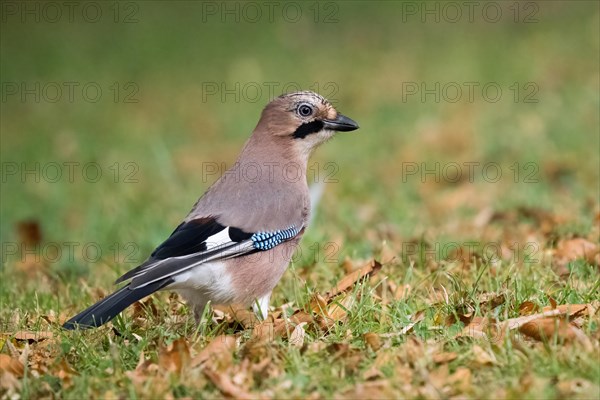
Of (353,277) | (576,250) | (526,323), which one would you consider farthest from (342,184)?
(526,323)

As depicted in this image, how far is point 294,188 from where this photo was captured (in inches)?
204

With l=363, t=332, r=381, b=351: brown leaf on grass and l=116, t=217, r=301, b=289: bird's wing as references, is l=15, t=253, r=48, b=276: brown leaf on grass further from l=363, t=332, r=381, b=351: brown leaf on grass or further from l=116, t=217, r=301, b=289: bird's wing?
l=363, t=332, r=381, b=351: brown leaf on grass

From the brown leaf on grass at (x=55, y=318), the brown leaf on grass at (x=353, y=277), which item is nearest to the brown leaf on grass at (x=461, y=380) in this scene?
the brown leaf on grass at (x=353, y=277)

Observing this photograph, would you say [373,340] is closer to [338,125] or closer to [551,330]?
[551,330]

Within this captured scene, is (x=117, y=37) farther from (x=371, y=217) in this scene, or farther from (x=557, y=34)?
(x=371, y=217)

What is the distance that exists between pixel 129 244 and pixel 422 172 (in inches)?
105

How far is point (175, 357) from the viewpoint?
12.4 feet

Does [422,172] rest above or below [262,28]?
below

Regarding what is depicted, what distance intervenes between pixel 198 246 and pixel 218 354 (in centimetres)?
84

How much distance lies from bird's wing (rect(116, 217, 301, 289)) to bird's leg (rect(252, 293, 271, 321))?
0.23 meters

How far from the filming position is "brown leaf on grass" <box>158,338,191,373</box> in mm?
3748

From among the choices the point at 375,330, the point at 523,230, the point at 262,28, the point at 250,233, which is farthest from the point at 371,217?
the point at 262,28

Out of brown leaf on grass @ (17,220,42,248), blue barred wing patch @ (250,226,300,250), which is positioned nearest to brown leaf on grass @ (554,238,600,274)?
blue barred wing patch @ (250,226,300,250)

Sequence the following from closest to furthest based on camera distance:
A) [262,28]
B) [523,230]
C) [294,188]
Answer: [294,188]
[523,230]
[262,28]
